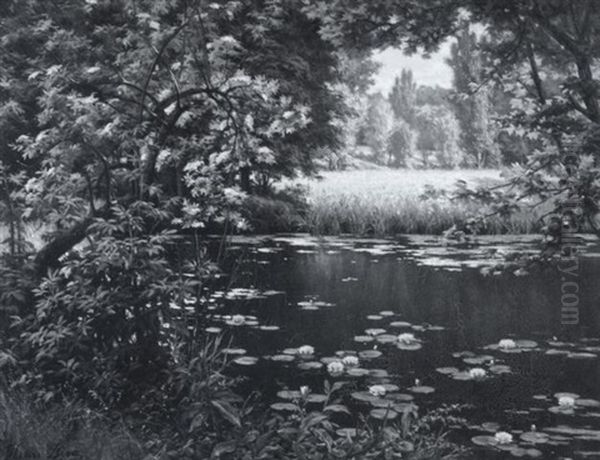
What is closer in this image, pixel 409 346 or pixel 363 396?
pixel 363 396

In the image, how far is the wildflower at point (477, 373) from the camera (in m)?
4.26

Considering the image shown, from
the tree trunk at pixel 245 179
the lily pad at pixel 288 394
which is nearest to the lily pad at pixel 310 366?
the lily pad at pixel 288 394

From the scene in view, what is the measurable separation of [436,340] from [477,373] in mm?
926

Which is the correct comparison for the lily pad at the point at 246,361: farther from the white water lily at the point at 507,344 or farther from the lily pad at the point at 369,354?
the white water lily at the point at 507,344

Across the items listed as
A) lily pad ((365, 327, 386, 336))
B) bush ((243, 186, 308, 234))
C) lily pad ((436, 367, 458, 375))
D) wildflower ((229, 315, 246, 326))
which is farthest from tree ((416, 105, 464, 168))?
lily pad ((436, 367, 458, 375))

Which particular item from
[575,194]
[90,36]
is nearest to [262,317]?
[575,194]

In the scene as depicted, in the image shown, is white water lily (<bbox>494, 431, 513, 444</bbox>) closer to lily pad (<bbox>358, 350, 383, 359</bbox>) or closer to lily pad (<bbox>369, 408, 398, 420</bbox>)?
lily pad (<bbox>369, 408, 398, 420</bbox>)

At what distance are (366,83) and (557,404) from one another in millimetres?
25905

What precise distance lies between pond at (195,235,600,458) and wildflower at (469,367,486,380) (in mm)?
11

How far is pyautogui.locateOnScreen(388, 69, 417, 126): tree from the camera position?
3794 cm

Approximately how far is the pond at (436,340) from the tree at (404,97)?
97.7 feet

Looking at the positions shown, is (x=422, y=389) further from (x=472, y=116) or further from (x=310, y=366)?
(x=472, y=116)

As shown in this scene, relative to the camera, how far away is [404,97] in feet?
130

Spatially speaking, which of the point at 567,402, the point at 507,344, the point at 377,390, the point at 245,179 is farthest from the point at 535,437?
the point at 245,179
